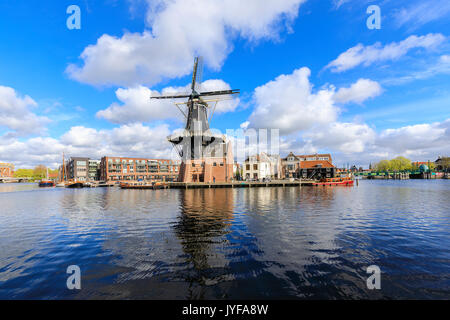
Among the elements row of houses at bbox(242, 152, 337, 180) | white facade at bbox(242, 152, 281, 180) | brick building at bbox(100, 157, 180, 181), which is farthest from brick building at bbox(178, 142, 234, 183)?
brick building at bbox(100, 157, 180, 181)

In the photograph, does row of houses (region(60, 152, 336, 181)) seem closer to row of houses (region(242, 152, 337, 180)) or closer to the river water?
row of houses (region(242, 152, 337, 180))

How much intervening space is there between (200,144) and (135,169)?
85581mm

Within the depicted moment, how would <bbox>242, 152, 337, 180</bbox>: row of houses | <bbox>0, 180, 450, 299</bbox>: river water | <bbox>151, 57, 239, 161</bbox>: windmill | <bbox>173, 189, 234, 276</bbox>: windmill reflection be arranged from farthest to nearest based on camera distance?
<bbox>242, 152, 337, 180</bbox>: row of houses
<bbox>151, 57, 239, 161</bbox>: windmill
<bbox>173, 189, 234, 276</bbox>: windmill reflection
<bbox>0, 180, 450, 299</bbox>: river water

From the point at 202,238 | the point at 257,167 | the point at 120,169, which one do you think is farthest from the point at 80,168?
the point at 202,238

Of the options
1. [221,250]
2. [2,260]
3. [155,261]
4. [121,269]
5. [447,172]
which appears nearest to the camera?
[121,269]

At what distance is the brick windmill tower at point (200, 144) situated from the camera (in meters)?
55.9

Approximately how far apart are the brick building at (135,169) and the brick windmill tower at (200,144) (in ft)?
177

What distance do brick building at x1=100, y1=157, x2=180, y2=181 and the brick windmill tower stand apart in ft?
177

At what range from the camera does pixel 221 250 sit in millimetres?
10039

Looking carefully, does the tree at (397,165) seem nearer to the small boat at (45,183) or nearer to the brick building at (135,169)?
the brick building at (135,169)

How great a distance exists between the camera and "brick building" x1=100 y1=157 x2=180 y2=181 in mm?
116625
